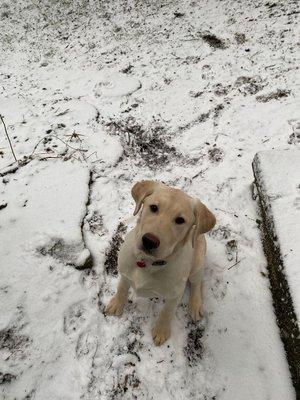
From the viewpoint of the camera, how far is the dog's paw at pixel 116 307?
318 centimetres

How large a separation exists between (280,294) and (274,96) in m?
3.38

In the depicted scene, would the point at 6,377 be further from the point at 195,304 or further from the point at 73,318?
the point at 195,304

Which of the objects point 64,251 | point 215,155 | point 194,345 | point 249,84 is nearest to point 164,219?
point 194,345

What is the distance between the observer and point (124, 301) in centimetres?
321

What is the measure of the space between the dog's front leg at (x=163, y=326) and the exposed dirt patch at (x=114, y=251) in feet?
2.37

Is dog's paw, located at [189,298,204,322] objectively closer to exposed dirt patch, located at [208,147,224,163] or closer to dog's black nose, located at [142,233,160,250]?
dog's black nose, located at [142,233,160,250]

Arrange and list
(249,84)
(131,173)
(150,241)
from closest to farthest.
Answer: (150,241), (131,173), (249,84)

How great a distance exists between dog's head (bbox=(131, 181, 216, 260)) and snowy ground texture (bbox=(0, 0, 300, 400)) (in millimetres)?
1152

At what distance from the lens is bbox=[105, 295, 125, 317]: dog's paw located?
318 cm

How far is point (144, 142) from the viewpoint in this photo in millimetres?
5035

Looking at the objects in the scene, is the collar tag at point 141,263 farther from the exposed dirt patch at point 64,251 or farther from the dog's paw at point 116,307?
the exposed dirt patch at point 64,251

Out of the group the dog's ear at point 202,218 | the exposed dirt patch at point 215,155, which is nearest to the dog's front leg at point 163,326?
the dog's ear at point 202,218

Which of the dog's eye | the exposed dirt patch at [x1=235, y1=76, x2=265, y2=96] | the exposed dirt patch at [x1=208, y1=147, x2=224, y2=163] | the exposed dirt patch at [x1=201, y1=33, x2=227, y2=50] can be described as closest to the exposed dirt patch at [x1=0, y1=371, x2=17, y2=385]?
the dog's eye

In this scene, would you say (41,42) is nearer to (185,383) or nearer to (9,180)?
(9,180)
